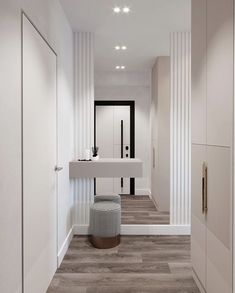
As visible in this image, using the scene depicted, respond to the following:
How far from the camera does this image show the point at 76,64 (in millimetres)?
3883

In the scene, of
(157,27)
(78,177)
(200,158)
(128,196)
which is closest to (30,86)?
(200,158)

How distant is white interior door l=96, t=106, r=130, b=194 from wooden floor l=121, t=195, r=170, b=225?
325 millimetres

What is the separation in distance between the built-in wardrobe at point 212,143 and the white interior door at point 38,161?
4.10ft

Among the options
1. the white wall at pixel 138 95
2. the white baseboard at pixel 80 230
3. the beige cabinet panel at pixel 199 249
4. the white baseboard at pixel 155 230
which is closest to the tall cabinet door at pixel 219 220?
the beige cabinet panel at pixel 199 249

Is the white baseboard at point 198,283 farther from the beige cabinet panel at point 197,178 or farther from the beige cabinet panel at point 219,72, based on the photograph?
the beige cabinet panel at point 219,72

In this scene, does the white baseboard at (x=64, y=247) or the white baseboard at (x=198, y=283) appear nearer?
the white baseboard at (x=198, y=283)

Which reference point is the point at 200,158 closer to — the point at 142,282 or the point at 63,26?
the point at 142,282

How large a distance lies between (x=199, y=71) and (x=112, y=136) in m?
3.95

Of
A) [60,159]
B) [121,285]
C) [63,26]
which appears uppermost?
[63,26]

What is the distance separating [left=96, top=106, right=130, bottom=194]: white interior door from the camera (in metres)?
6.05

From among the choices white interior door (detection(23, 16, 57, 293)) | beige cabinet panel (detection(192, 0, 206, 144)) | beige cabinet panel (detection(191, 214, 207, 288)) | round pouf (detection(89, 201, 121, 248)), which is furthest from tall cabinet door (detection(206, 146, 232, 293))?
round pouf (detection(89, 201, 121, 248))

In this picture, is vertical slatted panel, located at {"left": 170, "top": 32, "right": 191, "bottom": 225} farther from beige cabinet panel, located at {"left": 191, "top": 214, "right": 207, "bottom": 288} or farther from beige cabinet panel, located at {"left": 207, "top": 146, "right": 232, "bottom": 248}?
beige cabinet panel, located at {"left": 207, "top": 146, "right": 232, "bottom": 248}

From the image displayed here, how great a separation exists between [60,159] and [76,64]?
1485 millimetres

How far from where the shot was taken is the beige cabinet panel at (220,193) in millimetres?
1792
